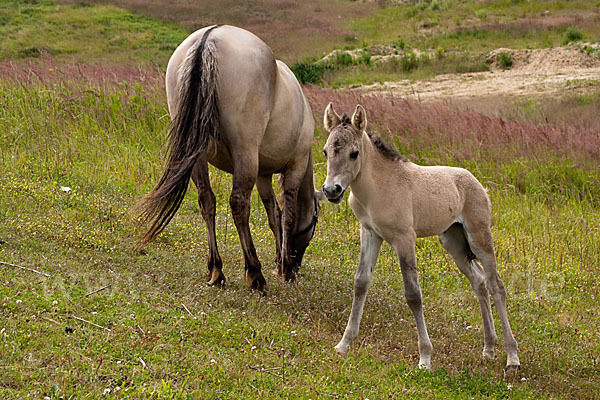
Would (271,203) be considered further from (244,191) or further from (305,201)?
(244,191)

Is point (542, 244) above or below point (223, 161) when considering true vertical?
below

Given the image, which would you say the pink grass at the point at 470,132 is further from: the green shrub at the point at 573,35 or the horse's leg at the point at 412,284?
the green shrub at the point at 573,35

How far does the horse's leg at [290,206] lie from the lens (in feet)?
24.6

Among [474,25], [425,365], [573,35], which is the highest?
[425,365]

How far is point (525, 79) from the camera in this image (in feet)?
69.8

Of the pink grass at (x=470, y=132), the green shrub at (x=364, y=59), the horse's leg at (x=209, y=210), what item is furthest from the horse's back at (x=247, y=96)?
the green shrub at (x=364, y=59)

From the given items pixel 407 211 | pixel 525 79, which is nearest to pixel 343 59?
pixel 525 79

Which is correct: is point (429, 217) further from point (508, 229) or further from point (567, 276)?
point (508, 229)

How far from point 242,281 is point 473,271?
2.41 m

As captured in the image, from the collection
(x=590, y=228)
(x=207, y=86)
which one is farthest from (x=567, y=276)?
(x=207, y=86)

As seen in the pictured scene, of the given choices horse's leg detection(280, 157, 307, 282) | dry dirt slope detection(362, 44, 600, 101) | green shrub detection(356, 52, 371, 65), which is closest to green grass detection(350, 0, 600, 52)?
dry dirt slope detection(362, 44, 600, 101)

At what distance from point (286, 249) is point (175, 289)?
1.49 meters

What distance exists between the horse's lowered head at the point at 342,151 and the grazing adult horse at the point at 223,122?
1210 mm

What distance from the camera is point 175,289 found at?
639 cm
